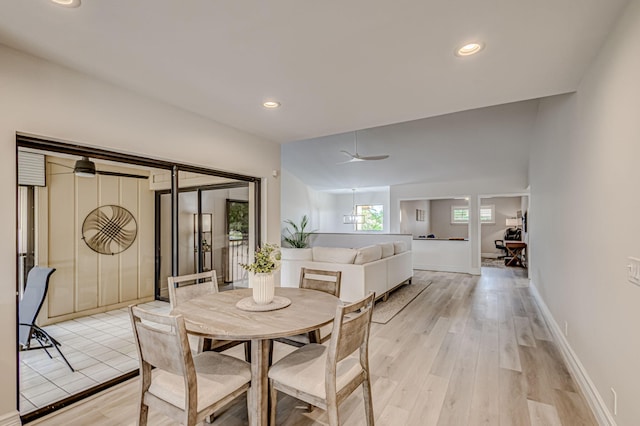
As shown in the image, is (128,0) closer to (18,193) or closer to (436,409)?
(18,193)

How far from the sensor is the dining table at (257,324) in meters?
1.77

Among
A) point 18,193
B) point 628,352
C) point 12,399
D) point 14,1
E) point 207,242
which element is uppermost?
point 14,1

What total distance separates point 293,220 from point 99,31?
8.63 meters

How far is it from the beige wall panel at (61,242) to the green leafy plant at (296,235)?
Result: 6926mm

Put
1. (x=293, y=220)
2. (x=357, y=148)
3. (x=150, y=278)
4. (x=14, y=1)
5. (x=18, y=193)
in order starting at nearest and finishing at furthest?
(x=14, y=1)
(x=18, y=193)
(x=150, y=278)
(x=357, y=148)
(x=293, y=220)

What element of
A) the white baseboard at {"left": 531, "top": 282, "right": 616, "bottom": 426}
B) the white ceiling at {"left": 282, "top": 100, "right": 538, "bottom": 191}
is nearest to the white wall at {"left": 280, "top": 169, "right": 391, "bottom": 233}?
the white ceiling at {"left": 282, "top": 100, "right": 538, "bottom": 191}

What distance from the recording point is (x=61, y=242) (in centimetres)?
269

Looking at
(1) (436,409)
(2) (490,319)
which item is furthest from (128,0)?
(2) (490,319)

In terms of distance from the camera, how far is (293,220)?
1045cm

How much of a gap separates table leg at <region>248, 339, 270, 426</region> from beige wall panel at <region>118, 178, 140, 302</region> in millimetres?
2194

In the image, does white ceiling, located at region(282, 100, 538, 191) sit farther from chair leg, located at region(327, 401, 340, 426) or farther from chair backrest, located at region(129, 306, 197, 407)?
chair backrest, located at region(129, 306, 197, 407)

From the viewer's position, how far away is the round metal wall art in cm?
294

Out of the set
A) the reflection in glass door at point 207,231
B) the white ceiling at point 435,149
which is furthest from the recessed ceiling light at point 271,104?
the white ceiling at point 435,149

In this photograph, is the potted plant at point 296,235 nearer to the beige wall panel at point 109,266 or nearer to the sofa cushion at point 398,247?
the sofa cushion at point 398,247
